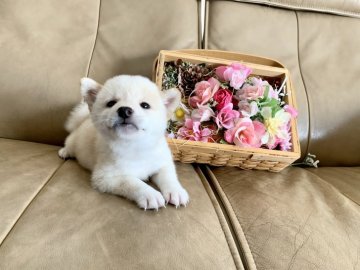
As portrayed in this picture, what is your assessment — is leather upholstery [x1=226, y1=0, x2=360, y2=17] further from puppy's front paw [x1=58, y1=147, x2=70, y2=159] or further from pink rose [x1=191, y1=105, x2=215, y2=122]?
puppy's front paw [x1=58, y1=147, x2=70, y2=159]

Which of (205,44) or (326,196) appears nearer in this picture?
(326,196)

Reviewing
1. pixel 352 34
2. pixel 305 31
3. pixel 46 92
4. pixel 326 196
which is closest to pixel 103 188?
pixel 46 92

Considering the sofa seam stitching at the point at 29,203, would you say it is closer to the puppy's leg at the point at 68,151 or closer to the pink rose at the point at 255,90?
the puppy's leg at the point at 68,151

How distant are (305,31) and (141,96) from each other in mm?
932

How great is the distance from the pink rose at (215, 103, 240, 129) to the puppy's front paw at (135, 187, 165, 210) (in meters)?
0.39

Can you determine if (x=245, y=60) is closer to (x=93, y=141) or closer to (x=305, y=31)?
(x=305, y=31)

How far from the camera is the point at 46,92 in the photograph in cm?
127

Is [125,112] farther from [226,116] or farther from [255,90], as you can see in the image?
[255,90]

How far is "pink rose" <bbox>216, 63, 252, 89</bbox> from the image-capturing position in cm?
116

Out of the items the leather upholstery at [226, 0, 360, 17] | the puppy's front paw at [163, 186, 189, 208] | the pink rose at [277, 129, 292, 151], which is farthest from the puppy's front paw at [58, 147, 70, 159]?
the leather upholstery at [226, 0, 360, 17]

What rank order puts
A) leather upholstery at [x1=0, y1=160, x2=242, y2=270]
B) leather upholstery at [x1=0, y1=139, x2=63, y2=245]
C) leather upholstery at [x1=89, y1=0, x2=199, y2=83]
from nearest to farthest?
1. leather upholstery at [x1=0, y1=160, x2=242, y2=270]
2. leather upholstery at [x1=0, y1=139, x2=63, y2=245]
3. leather upholstery at [x1=89, y1=0, x2=199, y2=83]

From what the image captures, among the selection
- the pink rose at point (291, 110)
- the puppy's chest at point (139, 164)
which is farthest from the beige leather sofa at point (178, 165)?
the pink rose at point (291, 110)

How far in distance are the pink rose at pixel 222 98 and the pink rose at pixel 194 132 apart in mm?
98

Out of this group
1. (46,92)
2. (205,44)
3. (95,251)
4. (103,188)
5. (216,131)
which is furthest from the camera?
(205,44)
